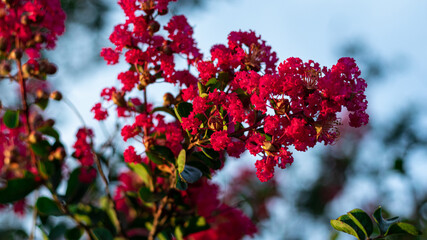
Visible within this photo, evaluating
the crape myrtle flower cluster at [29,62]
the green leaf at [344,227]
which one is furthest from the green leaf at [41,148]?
the green leaf at [344,227]

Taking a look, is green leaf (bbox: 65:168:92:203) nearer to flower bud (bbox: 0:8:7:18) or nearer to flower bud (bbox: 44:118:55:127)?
flower bud (bbox: 44:118:55:127)

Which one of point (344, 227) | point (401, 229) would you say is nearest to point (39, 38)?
point (344, 227)

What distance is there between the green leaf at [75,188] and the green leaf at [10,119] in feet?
0.79

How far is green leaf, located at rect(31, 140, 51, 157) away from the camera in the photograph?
1339 millimetres

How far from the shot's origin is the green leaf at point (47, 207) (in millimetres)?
1326

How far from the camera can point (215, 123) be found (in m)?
1.13

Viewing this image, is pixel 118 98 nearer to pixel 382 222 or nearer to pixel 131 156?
pixel 131 156

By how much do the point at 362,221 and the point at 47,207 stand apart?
0.90 m

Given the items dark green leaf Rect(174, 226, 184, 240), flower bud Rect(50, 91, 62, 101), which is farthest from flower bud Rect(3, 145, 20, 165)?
dark green leaf Rect(174, 226, 184, 240)

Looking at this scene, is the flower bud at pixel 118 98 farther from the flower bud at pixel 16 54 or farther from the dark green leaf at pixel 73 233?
the dark green leaf at pixel 73 233

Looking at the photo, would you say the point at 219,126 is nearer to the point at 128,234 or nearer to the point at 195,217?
the point at 195,217

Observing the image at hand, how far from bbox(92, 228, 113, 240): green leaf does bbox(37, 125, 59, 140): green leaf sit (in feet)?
1.05

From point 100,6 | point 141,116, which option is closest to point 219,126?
point 141,116

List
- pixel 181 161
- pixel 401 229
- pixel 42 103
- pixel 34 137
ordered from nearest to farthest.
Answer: pixel 401 229, pixel 181 161, pixel 34 137, pixel 42 103
